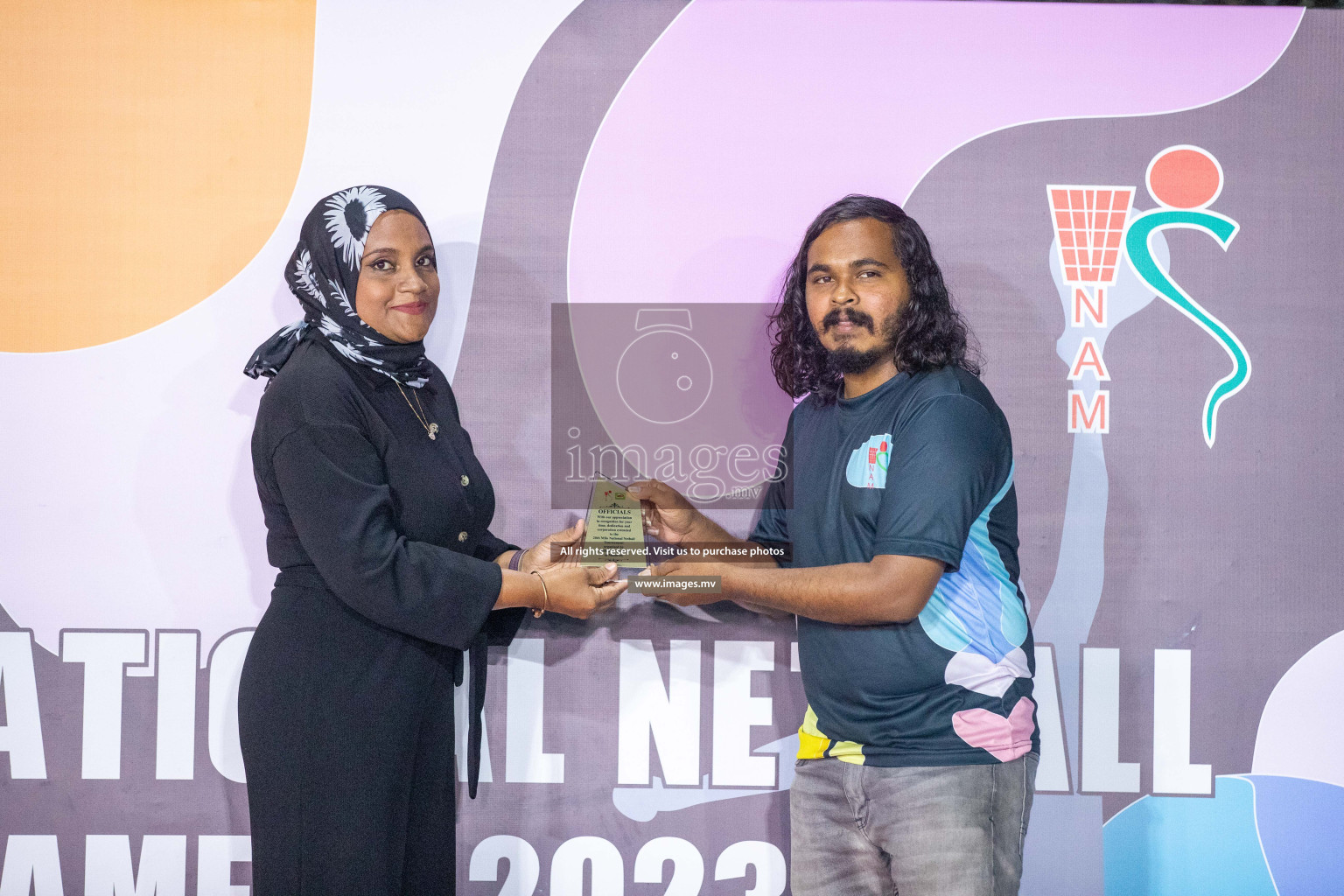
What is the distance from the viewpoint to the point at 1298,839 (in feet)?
8.59

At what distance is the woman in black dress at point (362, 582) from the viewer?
6.37ft

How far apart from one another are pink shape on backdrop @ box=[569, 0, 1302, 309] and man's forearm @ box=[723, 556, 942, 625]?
0.94m

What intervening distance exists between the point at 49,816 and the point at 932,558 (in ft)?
8.35

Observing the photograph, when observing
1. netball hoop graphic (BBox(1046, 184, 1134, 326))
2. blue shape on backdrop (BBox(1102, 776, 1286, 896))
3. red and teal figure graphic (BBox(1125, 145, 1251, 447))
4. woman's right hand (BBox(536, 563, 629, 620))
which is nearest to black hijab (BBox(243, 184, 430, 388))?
woman's right hand (BBox(536, 563, 629, 620))

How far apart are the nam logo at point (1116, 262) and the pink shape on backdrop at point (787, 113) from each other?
24cm

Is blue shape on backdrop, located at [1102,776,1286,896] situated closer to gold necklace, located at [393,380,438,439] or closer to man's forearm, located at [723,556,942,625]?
man's forearm, located at [723,556,942,625]

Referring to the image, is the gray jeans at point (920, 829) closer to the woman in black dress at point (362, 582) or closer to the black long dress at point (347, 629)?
the woman in black dress at point (362, 582)

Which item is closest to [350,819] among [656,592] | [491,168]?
[656,592]

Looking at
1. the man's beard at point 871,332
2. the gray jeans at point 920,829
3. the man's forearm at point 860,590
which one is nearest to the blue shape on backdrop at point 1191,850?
the gray jeans at point 920,829

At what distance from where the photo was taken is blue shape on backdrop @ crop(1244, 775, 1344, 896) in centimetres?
262

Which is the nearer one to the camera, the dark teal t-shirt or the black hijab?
the dark teal t-shirt

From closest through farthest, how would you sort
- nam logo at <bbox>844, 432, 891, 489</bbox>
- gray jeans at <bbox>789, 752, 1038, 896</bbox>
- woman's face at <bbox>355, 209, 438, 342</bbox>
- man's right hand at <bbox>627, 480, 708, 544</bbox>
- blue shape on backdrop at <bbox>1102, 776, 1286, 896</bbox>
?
1. gray jeans at <bbox>789, 752, 1038, 896</bbox>
2. nam logo at <bbox>844, 432, 891, 489</bbox>
3. woman's face at <bbox>355, 209, 438, 342</bbox>
4. man's right hand at <bbox>627, 480, 708, 544</bbox>
5. blue shape on backdrop at <bbox>1102, 776, 1286, 896</bbox>

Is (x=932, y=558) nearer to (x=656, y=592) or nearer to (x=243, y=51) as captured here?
(x=656, y=592)

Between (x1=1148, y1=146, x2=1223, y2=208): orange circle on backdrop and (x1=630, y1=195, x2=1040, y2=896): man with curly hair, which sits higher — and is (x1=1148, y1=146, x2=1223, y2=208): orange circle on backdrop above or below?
above
